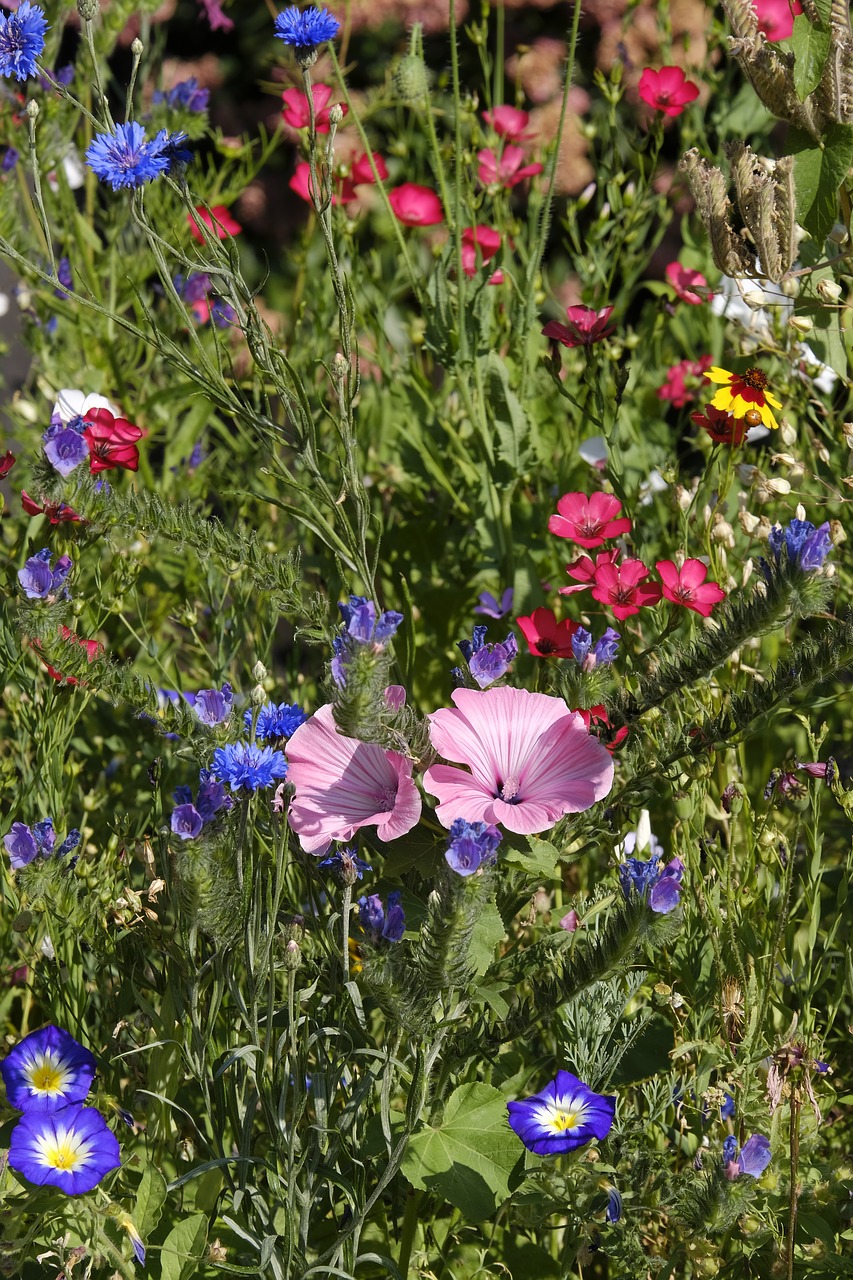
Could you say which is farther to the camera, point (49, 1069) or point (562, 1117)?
point (49, 1069)

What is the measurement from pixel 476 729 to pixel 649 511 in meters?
0.88

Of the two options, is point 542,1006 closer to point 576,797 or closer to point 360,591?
point 576,797

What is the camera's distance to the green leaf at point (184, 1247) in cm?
109

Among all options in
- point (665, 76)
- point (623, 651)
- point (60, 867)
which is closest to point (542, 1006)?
point (60, 867)

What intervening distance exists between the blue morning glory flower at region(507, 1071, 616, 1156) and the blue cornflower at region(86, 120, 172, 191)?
88cm

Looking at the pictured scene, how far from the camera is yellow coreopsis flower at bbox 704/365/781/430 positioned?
4.30ft

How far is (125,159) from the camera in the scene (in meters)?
1.17

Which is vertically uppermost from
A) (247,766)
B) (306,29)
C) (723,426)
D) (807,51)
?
(807,51)

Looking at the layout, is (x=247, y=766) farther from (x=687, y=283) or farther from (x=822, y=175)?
(x=687, y=283)

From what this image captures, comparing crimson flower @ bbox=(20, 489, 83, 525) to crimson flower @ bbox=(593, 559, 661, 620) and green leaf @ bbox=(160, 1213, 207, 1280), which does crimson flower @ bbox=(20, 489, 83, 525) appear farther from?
green leaf @ bbox=(160, 1213, 207, 1280)

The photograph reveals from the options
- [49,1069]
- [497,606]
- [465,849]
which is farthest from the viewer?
[497,606]

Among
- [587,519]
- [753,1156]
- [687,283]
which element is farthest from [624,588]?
[687,283]

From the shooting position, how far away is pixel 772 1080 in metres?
1.14

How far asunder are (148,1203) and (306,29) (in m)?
1.05
